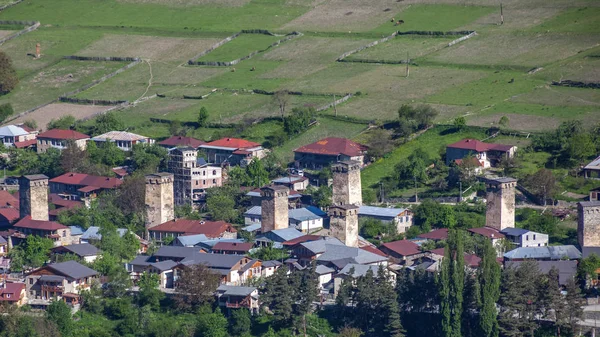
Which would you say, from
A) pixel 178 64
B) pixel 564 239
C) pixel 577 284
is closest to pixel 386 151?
pixel 564 239

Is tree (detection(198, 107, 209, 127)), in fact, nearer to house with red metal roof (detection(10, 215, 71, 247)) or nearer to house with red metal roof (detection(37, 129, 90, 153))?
house with red metal roof (detection(37, 129, 90, 153))

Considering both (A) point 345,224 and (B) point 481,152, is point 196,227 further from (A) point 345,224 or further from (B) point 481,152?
(B) point 481,152

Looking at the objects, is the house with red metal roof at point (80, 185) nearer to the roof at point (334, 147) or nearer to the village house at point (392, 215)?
the roof at point (334, 147)

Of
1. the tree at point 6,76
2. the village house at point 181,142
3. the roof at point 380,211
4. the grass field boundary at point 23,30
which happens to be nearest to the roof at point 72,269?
the roof at point 380,211

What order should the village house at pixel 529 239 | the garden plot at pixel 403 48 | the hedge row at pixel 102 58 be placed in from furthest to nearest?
the hedge row at pixel 102 58 → the garden plot at pixel 403 48 → the village house at pixel 529 239

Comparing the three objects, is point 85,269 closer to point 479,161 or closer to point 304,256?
point 304,256

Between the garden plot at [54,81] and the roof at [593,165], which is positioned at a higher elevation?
the garden plot at [54,81]

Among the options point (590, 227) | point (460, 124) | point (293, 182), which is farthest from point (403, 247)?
point (460, 124)
